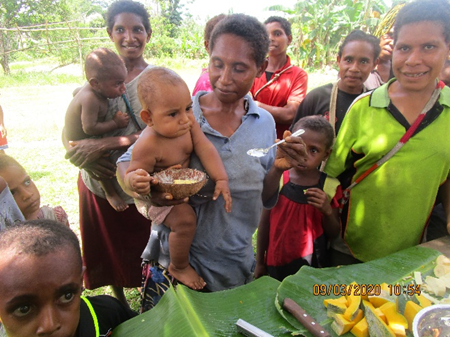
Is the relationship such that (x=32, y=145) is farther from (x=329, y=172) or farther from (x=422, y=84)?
(x=422, y=84)

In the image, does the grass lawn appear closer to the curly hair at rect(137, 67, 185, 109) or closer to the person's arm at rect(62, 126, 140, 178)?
the person's arm at rect(62, 126, 140, 178)

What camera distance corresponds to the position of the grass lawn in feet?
16.7

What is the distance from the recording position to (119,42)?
255 cm

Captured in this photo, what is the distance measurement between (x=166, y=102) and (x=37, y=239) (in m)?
0.82

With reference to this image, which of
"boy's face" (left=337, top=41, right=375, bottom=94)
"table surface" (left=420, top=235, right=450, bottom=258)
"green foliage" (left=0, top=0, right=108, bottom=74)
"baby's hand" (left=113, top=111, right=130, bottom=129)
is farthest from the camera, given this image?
"green foliage" (left=0, top=0, right=108, bottom=74)

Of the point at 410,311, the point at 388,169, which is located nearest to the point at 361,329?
the point at 410,311

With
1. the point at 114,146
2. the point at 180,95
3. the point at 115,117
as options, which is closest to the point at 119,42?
the point at 115,117

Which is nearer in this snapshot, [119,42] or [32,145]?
[119,42]

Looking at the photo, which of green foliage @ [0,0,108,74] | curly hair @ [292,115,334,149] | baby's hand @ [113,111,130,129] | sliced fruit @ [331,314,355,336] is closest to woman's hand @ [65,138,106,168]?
baby's hand @ [113,111,130,129]

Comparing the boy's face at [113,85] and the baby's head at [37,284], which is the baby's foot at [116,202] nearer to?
the boy's face at [113,85]

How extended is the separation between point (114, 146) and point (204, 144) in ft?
3.12

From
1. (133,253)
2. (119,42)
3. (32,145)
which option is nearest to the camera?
(119,42)

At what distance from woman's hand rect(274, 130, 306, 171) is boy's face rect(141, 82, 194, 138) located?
55cm

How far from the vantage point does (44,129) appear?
8461 millimetres
